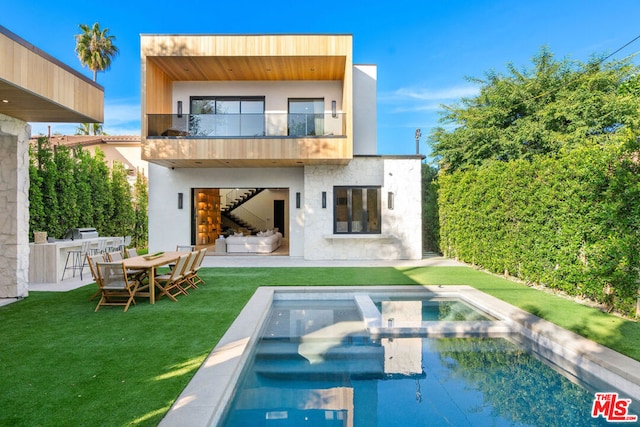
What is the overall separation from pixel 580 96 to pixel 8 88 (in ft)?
67.1

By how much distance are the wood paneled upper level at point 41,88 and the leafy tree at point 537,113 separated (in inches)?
533

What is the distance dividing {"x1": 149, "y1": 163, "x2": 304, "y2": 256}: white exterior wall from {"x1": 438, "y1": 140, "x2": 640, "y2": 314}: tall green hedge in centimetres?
667

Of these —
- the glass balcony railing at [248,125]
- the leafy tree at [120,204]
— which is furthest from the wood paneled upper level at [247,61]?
the leafy tree at [120,204]

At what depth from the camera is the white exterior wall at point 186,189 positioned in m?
14.1

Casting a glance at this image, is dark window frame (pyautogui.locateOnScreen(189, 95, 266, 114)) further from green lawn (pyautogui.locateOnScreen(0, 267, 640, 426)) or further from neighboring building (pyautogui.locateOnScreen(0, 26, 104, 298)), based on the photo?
green lawn (pyautogui.locateOnScreen(0, 267, 640, 426))

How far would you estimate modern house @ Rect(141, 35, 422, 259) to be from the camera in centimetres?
1204

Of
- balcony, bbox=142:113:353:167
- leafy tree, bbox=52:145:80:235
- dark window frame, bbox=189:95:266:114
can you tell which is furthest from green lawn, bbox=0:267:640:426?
dark window frame, bbox=189:95:266:114

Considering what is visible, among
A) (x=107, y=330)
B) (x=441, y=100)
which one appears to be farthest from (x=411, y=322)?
(x=441, y=100)

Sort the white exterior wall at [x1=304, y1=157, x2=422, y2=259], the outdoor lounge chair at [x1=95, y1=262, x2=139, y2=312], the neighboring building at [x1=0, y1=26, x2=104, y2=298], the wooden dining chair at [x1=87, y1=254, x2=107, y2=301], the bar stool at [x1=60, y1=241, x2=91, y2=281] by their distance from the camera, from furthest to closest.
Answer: the white exterior wall at [x1=304, y1=157, x2=422, y2=259] → the bar stool at [x1=60, y1=241, x2=91, y2=281] → the wooden dining chair at [x1=87, y1=254, x2=107, y2=301] → the outdoor lounge chair at [x1=95, y1=262, x2=139, y2=312] → the neighboring building at [x1=0, y1=26, x2=104, y2=298]

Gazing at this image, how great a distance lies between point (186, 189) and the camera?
46.4ft

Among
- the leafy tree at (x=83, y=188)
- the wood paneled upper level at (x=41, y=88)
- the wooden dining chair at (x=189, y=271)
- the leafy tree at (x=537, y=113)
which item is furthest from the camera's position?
the leafy tree at (x=537, y=113)

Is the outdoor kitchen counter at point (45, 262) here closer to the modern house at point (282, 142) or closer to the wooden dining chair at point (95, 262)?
the wooden dining chair at point (95, 262)

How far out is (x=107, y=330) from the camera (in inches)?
207

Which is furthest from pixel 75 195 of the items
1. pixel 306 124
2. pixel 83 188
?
pixel 306 124
